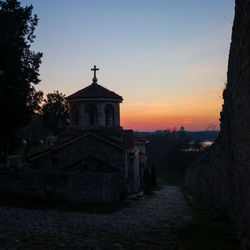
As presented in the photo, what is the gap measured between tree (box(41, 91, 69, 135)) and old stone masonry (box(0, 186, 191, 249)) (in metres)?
43.2

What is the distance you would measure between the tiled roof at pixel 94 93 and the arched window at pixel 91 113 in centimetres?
89

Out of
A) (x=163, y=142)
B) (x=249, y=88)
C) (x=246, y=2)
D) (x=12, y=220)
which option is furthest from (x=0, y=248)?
(x=163, y=142)

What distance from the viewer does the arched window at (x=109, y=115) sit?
79.0 feet

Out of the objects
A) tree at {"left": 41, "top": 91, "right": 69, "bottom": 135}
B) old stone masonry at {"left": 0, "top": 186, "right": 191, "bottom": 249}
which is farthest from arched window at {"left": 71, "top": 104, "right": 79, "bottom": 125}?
tree at {"left": 41, "top": 91, "right": 69, "bottom": 135}

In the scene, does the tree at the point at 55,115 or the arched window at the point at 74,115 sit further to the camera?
the tree at the point at 55,115

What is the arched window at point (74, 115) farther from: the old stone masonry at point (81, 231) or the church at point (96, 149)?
the old stone masonry at point (81, 231)

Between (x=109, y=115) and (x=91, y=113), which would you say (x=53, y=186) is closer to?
(x=91, y=113)

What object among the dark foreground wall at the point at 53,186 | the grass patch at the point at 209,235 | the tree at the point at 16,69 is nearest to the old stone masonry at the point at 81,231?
the grass patch at the point at 209,235

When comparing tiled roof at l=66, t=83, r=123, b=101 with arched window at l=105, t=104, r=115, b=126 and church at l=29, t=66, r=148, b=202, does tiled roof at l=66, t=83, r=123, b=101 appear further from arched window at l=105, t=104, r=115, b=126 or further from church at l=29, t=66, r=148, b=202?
arched window at l=105, t=104, r=115, b=126

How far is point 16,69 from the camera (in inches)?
828

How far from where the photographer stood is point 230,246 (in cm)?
670

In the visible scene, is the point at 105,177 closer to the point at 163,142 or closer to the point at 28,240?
the point at 28,240

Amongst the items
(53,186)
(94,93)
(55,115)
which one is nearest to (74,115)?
(94,93)

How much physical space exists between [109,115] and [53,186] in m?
10.7
